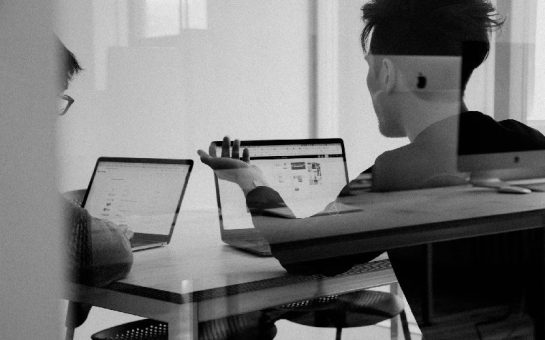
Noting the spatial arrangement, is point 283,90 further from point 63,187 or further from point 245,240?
point 63,187

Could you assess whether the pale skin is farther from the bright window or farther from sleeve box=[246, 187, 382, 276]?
the bright window

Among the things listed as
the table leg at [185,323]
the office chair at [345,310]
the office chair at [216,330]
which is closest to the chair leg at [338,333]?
the office chair at [345,310]

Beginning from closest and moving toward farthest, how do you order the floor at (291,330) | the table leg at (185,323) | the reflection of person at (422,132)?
the floor at (291,330) < the table leg at (185,323) < the reflection of person at (422,132)

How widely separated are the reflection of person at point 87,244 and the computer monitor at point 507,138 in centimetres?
60

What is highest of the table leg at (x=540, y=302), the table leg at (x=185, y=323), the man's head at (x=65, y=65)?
the man's head at (x=65, y=65)

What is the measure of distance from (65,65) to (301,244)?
0.43 meters

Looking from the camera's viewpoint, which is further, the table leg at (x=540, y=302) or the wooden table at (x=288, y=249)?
the table leg at (x=540, y=302)

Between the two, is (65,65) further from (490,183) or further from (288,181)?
(490,183)

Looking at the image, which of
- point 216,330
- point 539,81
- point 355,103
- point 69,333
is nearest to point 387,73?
point 355,103

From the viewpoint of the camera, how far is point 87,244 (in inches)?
30.1

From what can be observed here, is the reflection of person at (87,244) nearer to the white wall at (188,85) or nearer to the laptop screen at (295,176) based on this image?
the white wall at (188,85)

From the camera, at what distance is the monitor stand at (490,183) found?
3.56 feet

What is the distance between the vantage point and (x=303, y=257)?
926 millimetres

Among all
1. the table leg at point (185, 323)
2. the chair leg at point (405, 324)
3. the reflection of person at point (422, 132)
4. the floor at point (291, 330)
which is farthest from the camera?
the chair leg at point (405, 324)
